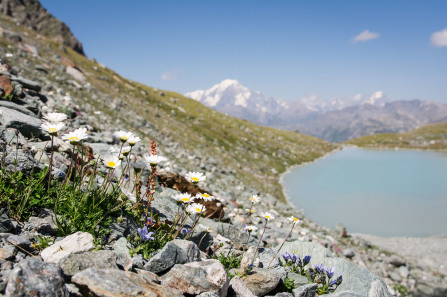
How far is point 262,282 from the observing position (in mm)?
5051

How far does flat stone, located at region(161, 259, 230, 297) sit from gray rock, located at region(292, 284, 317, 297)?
4.96 feet

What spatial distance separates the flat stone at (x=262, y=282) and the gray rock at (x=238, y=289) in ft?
0.87

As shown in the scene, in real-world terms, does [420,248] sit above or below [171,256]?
below

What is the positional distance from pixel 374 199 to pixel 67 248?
39258 mm

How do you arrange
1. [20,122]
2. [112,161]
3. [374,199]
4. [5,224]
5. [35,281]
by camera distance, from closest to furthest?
[35,281]
[5,224]
[112,161]
[20,122]
[374,199]

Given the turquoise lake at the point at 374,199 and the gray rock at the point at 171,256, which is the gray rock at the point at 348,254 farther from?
the gray rock at the point at 171,256

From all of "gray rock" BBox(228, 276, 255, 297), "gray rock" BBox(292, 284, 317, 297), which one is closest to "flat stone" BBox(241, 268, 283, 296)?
"gray rock" BBox(228, 276, 255, 297)

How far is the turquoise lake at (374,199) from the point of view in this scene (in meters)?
27.2

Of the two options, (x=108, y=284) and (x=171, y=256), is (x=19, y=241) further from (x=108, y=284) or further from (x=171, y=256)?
(x=171, y=256)

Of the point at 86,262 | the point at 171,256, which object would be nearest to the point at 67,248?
the point at 86,262

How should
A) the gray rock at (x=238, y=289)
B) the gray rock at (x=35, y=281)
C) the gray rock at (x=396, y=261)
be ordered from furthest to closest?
1. the gray rock at (x=396, y=261)
2. the gray rock at (x=238, y=289)
3. the gray rock at (x=35, y=281)

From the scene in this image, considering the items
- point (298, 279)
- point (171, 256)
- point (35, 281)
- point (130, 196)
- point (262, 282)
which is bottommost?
point (298, 279)

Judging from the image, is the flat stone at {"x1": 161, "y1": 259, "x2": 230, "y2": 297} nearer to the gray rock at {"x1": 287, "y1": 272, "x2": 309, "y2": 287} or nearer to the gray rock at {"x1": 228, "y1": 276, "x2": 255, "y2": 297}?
the gray rock at {"x1": 228, "y1": 276, "x2": 255, "y2": 297}

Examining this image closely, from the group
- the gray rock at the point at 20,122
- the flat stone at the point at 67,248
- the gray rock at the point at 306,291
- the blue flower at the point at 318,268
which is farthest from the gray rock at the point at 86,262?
the gray rock at the point at 20,122
